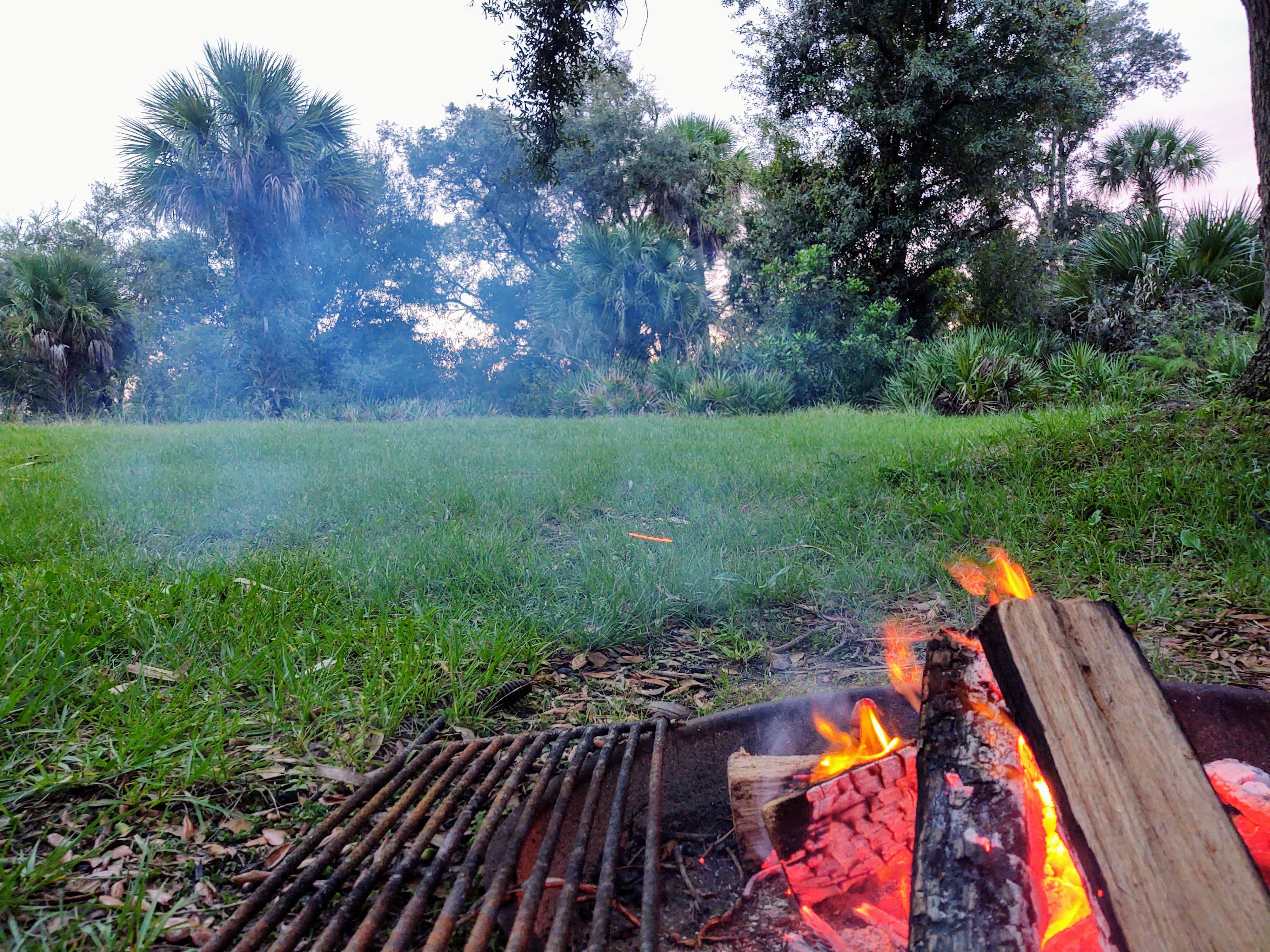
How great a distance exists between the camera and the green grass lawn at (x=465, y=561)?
1819 mm

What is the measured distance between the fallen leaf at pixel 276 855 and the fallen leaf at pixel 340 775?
0.20 meters

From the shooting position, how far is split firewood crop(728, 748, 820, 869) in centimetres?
128

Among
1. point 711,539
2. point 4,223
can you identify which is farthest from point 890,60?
point 4,223

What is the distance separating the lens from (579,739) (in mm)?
1599

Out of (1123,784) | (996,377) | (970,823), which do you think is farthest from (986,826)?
(996,377)

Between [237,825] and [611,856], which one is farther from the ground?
[611,856]

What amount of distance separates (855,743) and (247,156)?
15.7m

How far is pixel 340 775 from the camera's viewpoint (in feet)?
5.30

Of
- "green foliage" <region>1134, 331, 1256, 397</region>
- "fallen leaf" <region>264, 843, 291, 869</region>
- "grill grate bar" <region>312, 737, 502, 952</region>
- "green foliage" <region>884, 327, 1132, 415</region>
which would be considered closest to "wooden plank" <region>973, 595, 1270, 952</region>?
"grill grate bar" <region>312, 737, 502, 952</region>

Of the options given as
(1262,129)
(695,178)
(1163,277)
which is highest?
(695,178)

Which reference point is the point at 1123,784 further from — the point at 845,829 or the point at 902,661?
the point at 902,661

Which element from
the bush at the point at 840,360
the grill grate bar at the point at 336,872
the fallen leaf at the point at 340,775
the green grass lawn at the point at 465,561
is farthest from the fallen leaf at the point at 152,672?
the bush at the point at 840,360

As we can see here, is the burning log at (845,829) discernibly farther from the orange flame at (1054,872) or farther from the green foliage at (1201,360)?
the green foliage at (1201,360)

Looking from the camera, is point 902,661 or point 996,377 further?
point 996,377
